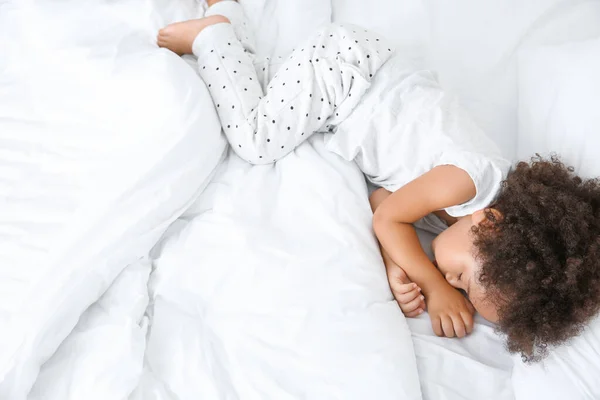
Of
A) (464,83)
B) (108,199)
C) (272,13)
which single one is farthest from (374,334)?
(272,13)

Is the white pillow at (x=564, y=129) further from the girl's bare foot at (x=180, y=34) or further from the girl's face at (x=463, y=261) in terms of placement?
the girl's bare foot at (x=180, y=34)

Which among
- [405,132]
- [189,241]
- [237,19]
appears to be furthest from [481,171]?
[237,19]

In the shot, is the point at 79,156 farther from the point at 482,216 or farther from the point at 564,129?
the point at 564,129

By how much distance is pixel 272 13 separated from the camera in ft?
4.41

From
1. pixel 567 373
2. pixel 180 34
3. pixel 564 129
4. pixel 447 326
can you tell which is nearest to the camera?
pixel 567 373

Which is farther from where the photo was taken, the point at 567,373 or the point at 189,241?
the point at 189,241

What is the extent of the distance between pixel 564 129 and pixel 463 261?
351mm

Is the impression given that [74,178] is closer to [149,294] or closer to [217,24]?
[149,294]

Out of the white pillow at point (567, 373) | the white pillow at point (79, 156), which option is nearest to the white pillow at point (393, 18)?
the white pillow at point (79, 156)

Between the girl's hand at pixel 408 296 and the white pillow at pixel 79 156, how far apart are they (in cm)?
40

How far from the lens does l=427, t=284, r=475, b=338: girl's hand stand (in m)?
0.93

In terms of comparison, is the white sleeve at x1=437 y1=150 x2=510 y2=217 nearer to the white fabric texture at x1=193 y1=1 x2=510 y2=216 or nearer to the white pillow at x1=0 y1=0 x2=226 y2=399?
the white fabric texture at x1=193 y1=1 x2=510 y2=216

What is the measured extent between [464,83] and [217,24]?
21.9 inches

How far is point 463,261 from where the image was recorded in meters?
0.94
